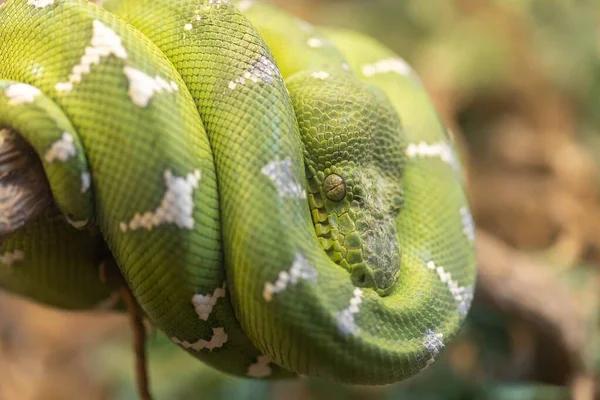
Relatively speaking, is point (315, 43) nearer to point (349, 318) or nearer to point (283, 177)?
point (283, 177)

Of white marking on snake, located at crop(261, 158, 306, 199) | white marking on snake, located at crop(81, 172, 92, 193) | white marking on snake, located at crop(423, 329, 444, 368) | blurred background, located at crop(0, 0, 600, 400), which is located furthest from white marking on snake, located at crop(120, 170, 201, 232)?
blurred background, located at crop(0, 0, 600, 400)

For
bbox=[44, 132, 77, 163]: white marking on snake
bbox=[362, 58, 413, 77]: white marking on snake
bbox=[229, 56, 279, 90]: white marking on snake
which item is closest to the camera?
bbox=[44, 132, 77, 163]: white marking on snake

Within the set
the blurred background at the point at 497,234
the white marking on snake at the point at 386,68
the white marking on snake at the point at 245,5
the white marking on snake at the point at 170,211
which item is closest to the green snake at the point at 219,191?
the white marking on snake at the point at 170,211

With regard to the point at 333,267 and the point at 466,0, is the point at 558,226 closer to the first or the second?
the point at 466,0

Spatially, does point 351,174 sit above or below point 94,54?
below

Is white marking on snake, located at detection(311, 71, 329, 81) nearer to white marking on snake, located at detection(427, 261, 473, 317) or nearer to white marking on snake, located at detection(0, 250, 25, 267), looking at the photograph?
white marking on snake, located at detection(427, 261, 473, 317)

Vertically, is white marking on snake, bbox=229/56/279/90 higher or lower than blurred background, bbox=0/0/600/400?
higher

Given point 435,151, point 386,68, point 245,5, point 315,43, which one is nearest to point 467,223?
point 435,151
